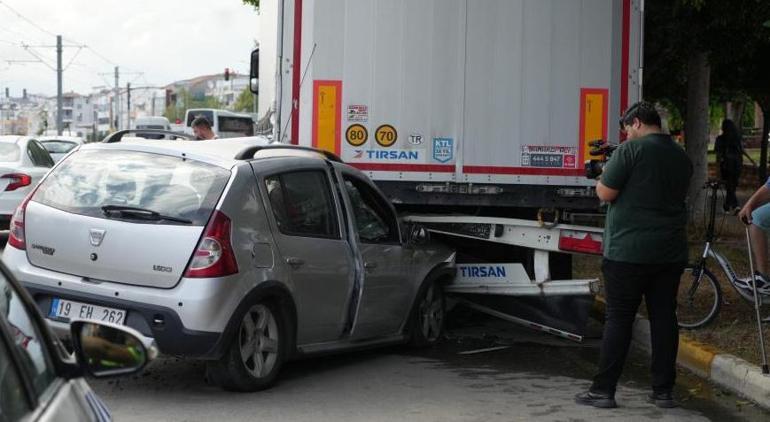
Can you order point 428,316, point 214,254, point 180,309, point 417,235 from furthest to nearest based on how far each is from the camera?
point 428,316 < point 417,235 < point 214,254 < point 180,309

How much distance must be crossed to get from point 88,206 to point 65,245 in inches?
10.8

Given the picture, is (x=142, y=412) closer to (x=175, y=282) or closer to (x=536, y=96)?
(x=175, y=282)

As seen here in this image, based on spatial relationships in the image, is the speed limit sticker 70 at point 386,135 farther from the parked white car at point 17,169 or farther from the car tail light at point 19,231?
Result: the parked white car at point 17,169

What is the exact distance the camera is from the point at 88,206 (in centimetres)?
711

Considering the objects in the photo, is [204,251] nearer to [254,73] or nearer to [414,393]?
[414,393]

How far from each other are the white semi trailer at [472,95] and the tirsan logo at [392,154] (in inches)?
0.4

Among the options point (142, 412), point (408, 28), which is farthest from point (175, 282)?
point (408, 28)

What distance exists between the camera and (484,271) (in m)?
9.82

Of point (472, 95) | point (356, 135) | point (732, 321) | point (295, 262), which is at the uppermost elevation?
point (472, 95)

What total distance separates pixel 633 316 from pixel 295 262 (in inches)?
84.5

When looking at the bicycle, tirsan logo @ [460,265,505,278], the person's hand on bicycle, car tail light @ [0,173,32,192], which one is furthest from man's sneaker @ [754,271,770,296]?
car tail light @ [0,173,32,192]

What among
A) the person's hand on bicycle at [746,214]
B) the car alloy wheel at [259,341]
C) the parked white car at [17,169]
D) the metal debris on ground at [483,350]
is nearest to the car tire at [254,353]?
the car alloy wheel at [259,341]

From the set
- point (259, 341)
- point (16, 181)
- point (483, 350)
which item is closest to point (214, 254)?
point (259, 341)

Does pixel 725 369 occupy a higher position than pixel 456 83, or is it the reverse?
pixel 456 83
